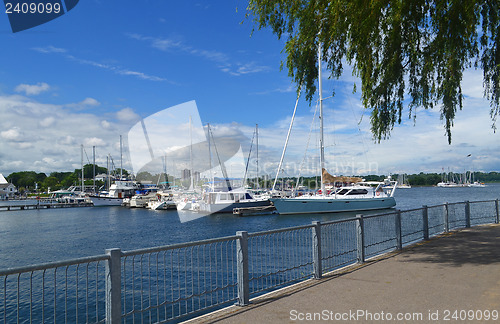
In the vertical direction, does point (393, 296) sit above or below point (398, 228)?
below

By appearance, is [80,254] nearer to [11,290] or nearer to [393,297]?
[11,290]

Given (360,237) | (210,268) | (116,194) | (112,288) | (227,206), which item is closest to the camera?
(112,288)

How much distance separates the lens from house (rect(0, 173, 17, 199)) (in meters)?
173

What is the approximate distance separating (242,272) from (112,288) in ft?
7.87

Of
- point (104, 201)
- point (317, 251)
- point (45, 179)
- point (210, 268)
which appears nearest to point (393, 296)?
point (317, 251)

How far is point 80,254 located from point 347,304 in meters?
24.1

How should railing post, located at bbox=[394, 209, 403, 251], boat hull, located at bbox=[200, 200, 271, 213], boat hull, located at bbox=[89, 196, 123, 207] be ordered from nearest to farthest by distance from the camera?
railing post, located at bbox=[394, 209, 403, 251] < boat hull, located at bbox=[200, 200, 271, 213] < boat hull, located at bbox=[89, 196, 123, 207]

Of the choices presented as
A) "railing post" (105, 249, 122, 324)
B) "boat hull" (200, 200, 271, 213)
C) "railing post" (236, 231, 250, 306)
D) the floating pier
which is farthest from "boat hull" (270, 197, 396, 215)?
"railing post" (105, 249, 122, 324)

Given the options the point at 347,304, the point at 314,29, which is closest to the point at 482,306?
the point at 347,304

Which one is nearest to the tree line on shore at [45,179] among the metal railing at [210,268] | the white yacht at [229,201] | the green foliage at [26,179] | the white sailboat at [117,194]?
the green foliage at [26,179]

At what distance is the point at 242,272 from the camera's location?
6.49 metres

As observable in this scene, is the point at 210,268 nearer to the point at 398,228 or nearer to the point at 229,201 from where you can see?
the point at 398,228

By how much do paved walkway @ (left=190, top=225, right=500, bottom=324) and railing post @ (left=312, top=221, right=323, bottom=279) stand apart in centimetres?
20

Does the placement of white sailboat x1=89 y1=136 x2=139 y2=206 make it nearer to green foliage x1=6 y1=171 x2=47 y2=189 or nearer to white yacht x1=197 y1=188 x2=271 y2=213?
white yacht x1=197 y1=188 x2=271 y2=213
